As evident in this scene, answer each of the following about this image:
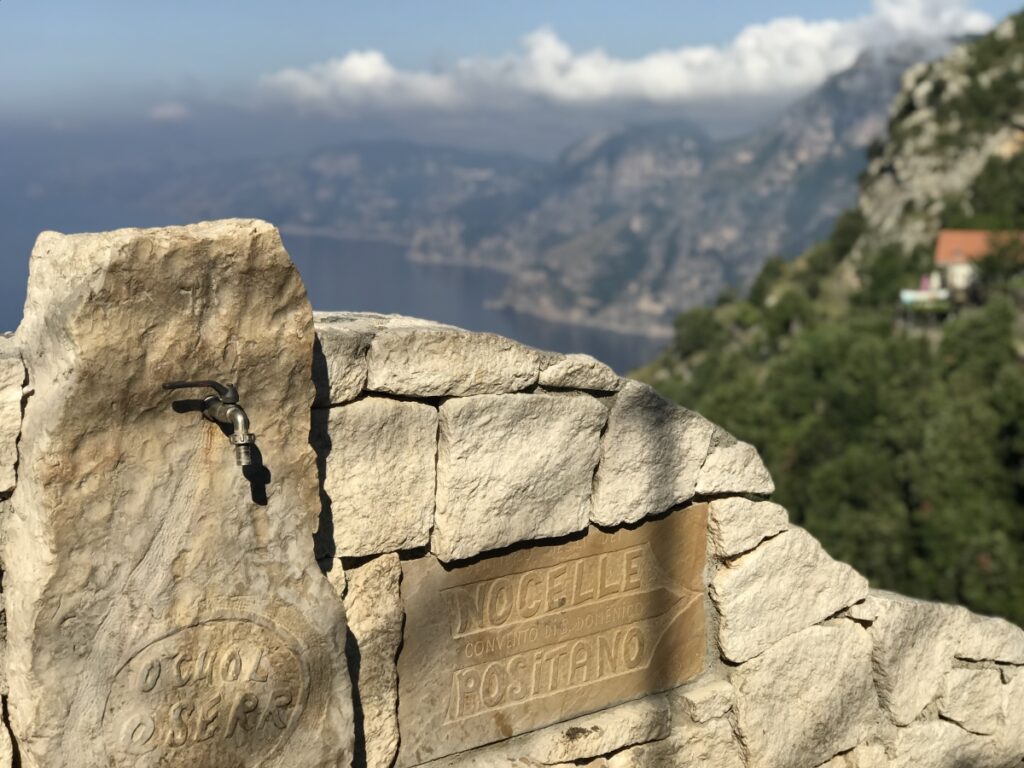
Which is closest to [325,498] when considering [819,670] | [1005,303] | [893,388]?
[819,670]

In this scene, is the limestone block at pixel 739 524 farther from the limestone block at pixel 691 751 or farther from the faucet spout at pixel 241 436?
the faucet spout at pixel 241 436

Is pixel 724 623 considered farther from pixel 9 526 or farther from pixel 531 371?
pixel 9 526

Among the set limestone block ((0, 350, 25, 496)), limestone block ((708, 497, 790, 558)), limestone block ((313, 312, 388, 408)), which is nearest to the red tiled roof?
limestone block ((708, 497, 790, 558))

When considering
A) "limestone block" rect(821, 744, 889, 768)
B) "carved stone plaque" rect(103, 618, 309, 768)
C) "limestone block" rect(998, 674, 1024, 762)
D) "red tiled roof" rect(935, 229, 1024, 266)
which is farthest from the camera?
"red tiled roof" rect(935, 229, 1024, 266)

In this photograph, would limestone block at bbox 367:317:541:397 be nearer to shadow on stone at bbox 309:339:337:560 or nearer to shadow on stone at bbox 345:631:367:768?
shadow on stone at bbox 309:339:337:560

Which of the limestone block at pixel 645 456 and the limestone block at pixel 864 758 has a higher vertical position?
the limestone block at pixel 645 456

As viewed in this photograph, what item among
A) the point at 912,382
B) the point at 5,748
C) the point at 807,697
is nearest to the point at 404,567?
the point at 5,748

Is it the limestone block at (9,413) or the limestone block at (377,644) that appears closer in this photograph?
the limestone block at (9,413)

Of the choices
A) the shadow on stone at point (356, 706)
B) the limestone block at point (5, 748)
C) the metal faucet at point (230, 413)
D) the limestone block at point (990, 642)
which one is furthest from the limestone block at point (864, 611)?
the limestone block at point (5, 748)
